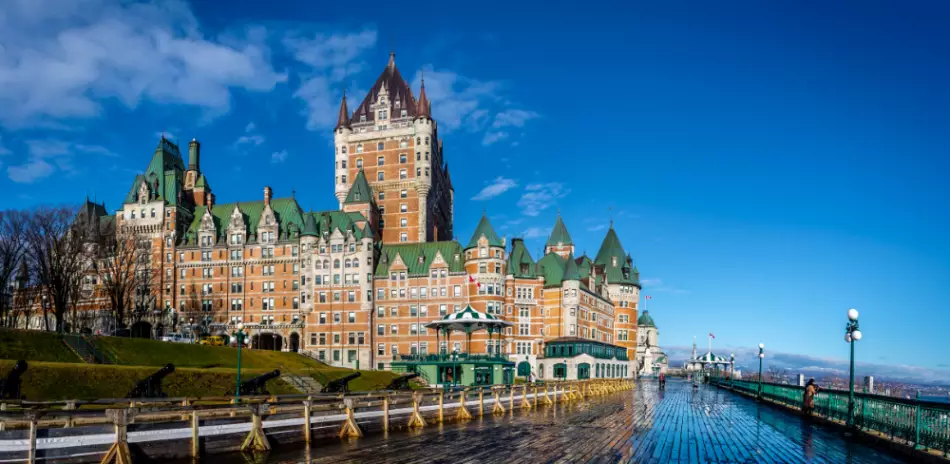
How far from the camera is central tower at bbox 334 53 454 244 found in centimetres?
11075

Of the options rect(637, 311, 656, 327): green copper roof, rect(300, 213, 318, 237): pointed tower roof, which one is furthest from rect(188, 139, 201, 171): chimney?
rect(637, 311, 656, 327): green copper roof

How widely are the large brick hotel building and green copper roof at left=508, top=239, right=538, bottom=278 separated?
207 millimetres

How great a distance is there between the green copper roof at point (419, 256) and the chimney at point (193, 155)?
3825cm

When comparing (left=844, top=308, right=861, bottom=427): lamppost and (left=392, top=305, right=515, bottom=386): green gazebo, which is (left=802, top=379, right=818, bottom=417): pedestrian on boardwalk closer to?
(left=844, top=308, right=861, bottom=427): lamppost

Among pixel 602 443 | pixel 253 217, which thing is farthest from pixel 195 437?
pixel 253 217

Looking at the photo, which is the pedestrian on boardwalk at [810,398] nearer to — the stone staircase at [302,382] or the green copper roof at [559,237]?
the stone staircase at [302,382]

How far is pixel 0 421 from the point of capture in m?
16.4

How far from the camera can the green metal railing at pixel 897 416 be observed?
18.6 meters

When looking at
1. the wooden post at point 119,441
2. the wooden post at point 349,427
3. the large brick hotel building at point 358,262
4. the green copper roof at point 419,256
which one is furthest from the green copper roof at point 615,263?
the wooden post at point 119,441

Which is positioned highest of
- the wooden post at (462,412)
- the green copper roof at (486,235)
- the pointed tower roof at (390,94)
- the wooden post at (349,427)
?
the pointed tower roof at (390,94)

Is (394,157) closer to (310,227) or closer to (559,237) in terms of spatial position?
(310,227)

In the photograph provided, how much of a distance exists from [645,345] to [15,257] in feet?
377

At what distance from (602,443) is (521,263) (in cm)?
7859

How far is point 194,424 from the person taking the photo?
19094mm
